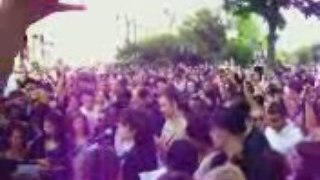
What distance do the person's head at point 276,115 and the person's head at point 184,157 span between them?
107mm

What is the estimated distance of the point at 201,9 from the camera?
952mm

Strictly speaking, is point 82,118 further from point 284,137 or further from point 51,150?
point 284,137

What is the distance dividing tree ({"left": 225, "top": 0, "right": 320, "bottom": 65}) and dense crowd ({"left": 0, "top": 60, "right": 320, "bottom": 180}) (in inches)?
1.8

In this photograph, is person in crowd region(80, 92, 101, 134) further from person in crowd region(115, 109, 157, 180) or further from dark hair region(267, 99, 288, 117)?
dark hair region(267, 99, 288, 117)

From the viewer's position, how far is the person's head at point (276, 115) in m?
0.97

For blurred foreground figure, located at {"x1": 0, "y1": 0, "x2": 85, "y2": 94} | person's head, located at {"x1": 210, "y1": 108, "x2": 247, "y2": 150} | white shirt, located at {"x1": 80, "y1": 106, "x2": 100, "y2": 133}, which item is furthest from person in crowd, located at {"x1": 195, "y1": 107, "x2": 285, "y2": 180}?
blurred foreground figure, located at {"x1": 0, "y1": 0, "x2": 85, "y2": 94}

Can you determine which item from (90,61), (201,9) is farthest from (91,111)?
(201,9)

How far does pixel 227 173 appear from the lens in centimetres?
96

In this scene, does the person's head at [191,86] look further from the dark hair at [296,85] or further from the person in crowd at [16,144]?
the person in crowd at [16,144]

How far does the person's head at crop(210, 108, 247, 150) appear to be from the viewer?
95cm

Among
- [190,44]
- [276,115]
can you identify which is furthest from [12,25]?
[276,115]

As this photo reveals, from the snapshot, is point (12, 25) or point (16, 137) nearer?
point (12, 25)

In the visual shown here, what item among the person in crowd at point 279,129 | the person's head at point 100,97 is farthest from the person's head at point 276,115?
the person's head at point 100,97

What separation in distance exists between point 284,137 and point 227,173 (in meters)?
0.09
